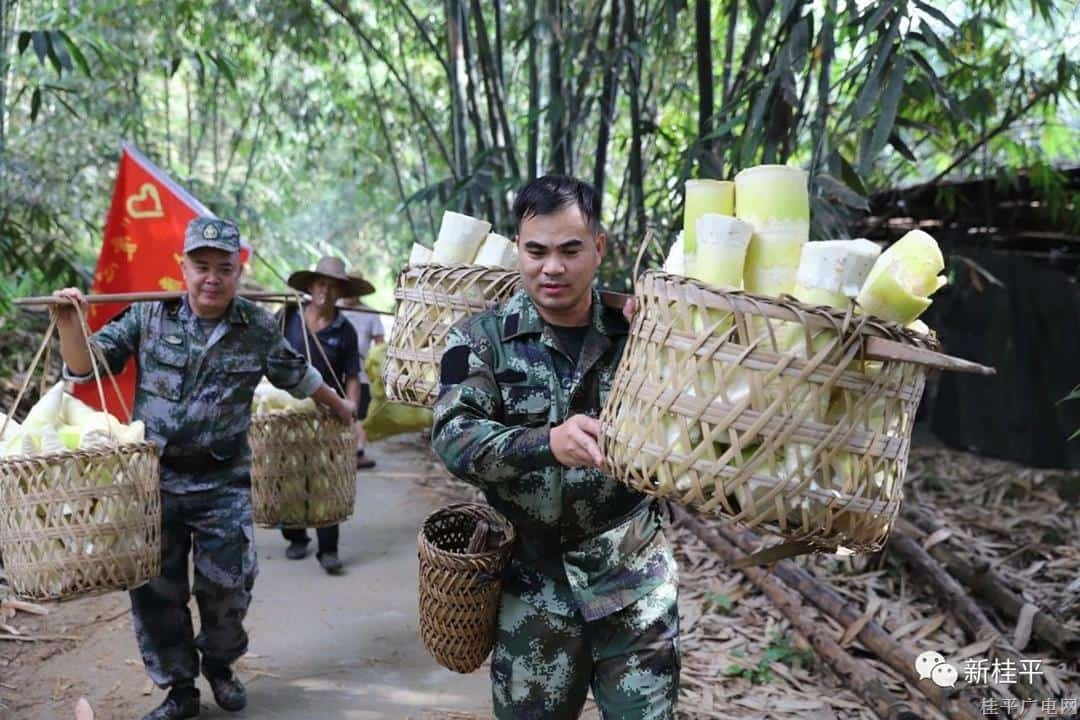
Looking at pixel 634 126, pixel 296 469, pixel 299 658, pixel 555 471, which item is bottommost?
pixel 299 658

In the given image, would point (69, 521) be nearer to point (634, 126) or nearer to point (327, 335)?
point (327, 335)

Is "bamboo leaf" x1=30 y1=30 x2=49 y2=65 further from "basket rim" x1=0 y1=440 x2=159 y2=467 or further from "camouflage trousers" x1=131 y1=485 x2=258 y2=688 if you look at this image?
"basket rim" x1=0 y1=440 x2=159 y2=467

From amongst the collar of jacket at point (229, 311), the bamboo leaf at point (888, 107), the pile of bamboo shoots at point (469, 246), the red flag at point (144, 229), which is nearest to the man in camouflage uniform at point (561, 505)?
the pile of bamboo shoots at point (469, 246)

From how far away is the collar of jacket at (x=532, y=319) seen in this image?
7.24ft

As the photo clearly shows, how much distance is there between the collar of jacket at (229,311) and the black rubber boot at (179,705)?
1248 mm

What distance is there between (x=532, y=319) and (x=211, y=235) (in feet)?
4.94

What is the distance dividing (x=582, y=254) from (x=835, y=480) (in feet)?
2.56

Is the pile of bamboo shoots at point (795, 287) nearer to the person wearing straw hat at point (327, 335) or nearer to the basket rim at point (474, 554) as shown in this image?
the basket rim at point (474, 554)

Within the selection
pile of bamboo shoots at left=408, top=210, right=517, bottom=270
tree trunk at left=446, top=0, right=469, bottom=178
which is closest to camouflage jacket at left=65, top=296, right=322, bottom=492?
pile of bamboo shoots at left=408, top=210, right=517, bottom=270

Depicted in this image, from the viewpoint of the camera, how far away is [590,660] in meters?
2.35

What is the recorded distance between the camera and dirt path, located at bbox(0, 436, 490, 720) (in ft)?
12.2

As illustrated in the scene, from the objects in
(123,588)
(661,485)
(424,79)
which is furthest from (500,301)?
(424,79)

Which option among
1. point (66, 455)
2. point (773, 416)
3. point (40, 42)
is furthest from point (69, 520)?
point (40, 42)

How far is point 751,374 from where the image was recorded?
1.52m
